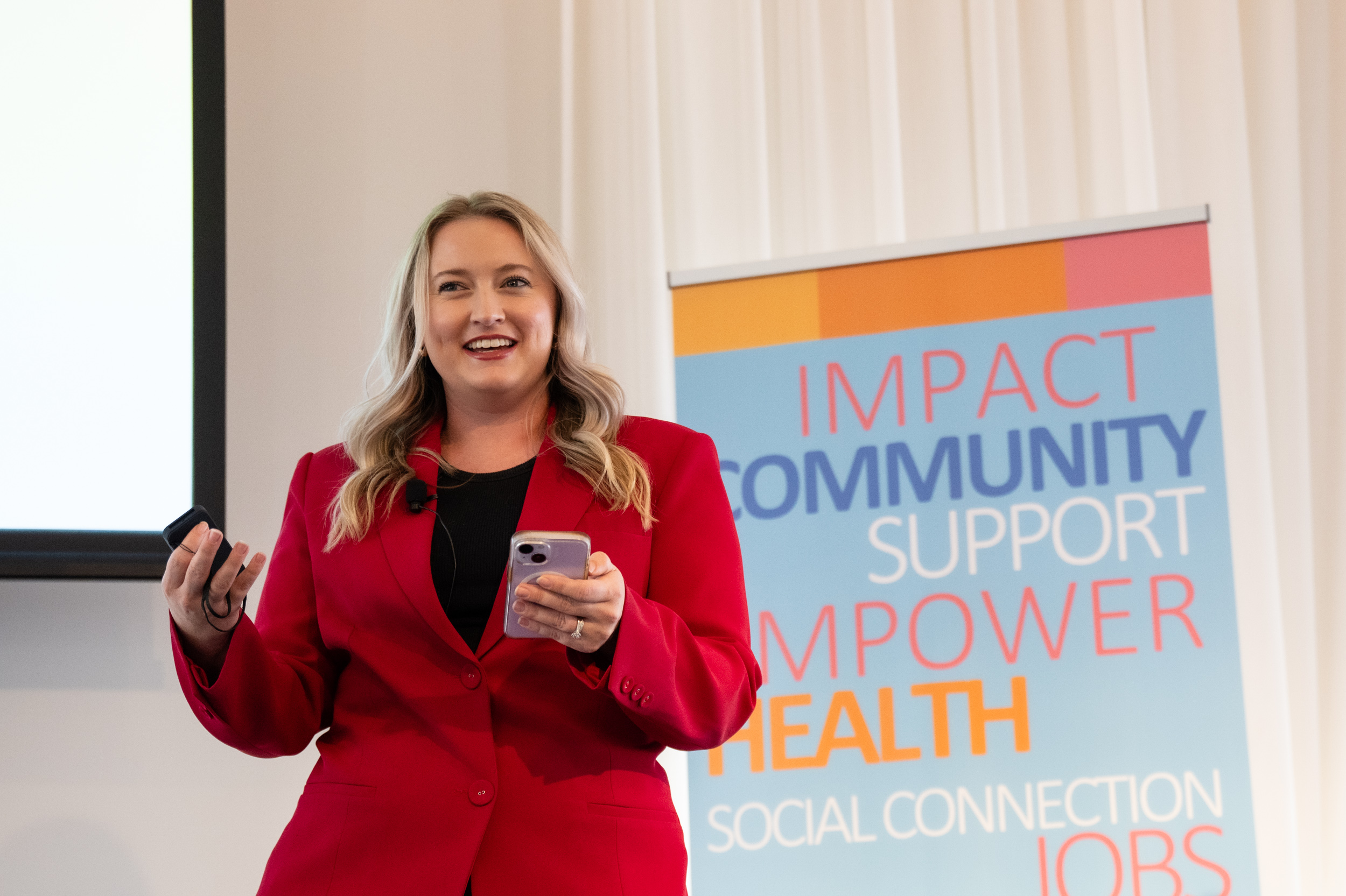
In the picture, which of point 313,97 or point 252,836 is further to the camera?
point 313,97

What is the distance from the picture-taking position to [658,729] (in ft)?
4.71

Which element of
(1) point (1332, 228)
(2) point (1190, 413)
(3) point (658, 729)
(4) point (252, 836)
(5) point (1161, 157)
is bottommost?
(4) point (252, 836)

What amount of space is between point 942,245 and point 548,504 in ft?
4.87

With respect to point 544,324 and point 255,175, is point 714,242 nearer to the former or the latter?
point 255,175

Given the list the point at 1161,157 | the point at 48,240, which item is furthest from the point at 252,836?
the point at 1161,157

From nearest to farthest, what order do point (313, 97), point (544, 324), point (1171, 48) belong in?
point (544, 324) < point (1171, 48) < point (313, 97)

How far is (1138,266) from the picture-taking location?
2633 mm

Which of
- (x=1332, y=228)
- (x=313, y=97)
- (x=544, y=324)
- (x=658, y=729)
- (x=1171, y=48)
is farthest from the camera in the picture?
(x=313, y=97)

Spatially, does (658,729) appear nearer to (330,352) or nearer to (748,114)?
(330,352)

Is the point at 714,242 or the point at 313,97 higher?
the point at 313,97

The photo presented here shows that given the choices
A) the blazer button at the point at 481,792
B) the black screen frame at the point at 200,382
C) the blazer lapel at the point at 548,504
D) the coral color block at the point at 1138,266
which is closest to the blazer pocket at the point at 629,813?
the blazer button at the point at 481,792

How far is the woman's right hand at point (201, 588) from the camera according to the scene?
4.71 feet

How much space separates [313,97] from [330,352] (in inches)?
26.6

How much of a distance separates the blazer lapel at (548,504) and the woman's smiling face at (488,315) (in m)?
0.14
